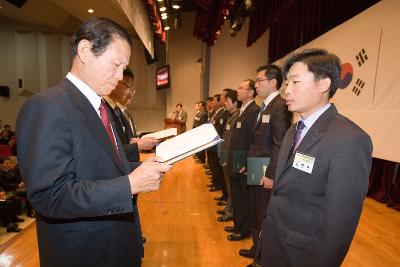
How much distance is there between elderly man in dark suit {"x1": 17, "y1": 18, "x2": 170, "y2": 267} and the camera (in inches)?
31.4

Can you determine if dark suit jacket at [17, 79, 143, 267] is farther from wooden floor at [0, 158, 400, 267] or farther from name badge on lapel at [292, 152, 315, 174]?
wooden floor at [0, 158, 400, 267]

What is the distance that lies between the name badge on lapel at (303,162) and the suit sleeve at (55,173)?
0.73 m

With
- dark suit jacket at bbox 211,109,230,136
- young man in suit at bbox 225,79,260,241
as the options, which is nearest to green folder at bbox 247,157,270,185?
young man in suit at bbox 225,79,260,241

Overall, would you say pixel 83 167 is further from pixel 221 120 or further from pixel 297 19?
pixel 297 19

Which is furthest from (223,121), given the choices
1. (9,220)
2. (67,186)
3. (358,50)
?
(67,186)

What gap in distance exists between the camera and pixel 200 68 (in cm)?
1136

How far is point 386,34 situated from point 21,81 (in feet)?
37.6

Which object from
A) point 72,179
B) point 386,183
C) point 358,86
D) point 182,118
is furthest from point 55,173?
point 182,118

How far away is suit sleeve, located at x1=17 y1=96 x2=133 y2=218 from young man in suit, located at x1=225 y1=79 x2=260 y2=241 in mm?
2082

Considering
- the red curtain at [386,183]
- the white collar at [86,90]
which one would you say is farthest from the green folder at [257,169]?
the red curtain at [386,183]

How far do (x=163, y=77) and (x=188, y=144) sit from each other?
10.6 metres

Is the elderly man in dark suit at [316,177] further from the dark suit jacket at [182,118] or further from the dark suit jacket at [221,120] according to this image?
the dark suit jacket at [182,118]

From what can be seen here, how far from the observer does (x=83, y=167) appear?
2.89 ft

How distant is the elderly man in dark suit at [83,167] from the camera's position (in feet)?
2.62
